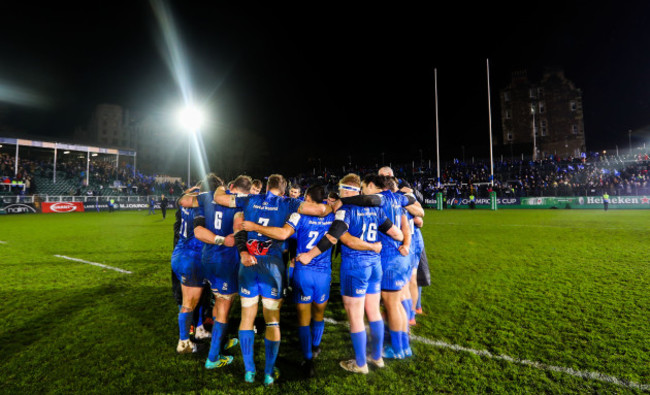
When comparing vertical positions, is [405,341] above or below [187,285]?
below

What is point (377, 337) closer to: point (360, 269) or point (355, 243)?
point (360, 269)

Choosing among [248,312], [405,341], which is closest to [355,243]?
[248,312]

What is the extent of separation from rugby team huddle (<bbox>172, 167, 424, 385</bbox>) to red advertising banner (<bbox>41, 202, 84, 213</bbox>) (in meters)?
35.4

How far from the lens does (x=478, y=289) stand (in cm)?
643

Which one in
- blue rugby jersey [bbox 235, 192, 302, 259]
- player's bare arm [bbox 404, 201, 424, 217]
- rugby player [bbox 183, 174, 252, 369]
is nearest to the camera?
→ blue rugby jersey [bbox 235, 192, 302, 259]

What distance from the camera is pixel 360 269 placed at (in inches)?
141

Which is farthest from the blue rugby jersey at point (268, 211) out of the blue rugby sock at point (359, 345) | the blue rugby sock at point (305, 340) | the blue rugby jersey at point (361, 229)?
the blue rugby sock at point (359, 345)

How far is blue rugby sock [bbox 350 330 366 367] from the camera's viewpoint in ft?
11.7

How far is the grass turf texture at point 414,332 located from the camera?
3.37 meters

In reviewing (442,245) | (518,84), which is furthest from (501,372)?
(518,84)

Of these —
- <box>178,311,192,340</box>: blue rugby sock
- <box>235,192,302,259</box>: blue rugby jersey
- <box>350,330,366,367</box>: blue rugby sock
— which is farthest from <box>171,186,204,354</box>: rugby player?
<box>350,330,366,367</box>: blue rugby sock

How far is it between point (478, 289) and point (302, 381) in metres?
4.53

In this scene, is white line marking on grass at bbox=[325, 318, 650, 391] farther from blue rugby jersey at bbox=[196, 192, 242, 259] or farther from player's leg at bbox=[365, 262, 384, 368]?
blue rugby jersey at bbox=[196, 192, 242, 259]

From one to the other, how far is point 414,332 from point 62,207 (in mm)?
37659
